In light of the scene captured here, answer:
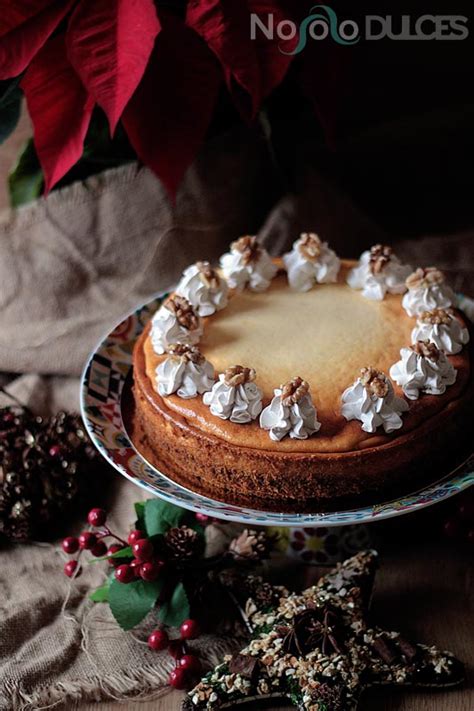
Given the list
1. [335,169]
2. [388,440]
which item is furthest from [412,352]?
[335,169]

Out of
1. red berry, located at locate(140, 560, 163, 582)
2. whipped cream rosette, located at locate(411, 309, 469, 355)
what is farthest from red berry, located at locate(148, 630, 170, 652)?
whipped cream rosette, located at locate(411, 309, 469, 355)

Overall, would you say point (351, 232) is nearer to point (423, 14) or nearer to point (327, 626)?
point (423, 14)

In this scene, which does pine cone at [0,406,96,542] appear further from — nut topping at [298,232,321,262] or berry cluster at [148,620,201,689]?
nut topping at [298,232,321,262]

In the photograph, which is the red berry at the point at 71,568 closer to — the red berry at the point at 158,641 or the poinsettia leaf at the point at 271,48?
the red berry at the point at 158,641

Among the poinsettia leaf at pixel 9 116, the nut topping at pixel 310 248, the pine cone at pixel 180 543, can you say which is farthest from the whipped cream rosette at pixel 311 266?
the poinsettia leaf at pixel 9 116

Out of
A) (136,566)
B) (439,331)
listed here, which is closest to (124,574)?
(136,566)
